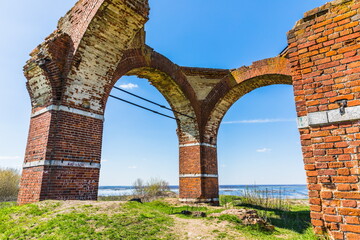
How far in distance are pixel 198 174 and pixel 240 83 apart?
458cm

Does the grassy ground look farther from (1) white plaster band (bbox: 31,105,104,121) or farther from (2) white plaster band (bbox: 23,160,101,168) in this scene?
(1) white plaster band (bbox: 31,105,104,121)

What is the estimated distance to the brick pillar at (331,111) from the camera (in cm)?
316

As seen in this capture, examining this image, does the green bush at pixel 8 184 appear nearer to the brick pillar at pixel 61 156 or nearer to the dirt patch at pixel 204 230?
the brick pillar at pixel 61 156

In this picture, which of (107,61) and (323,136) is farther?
(107,61)

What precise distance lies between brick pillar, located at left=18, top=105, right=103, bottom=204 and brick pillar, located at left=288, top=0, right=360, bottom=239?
17.6 feet

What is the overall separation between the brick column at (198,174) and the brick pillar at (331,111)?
7.03m

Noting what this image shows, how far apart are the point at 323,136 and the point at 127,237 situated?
140 inches

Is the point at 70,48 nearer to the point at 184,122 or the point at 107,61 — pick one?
the point at 107,61

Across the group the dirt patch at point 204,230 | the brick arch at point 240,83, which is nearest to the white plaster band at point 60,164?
the dirt patch at point 204,230

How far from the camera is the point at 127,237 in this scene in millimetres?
3961

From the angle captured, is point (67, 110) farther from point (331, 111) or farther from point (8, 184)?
point (8, 184)

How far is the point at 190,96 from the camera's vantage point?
11211 mm

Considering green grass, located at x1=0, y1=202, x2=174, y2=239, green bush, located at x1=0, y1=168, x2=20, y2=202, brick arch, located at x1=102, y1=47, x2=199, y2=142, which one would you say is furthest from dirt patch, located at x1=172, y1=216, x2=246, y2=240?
green bush, located at x1=0, y1=168, x2=20, y2=202

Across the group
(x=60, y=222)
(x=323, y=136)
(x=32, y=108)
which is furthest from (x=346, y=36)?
(x=32, y=108)
